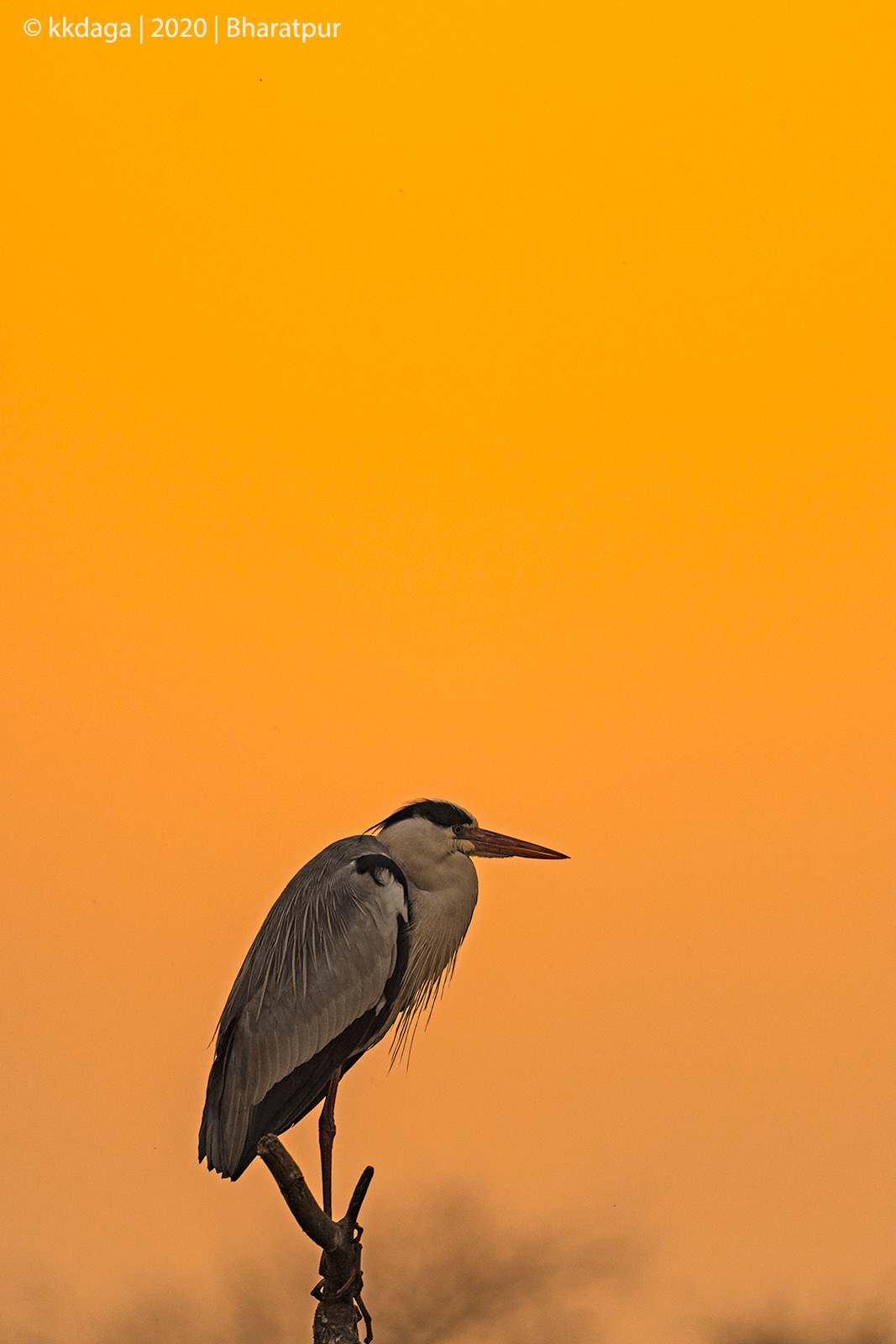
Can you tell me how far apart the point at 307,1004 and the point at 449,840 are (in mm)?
474

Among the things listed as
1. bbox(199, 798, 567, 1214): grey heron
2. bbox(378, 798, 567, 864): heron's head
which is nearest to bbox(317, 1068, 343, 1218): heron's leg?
bbox(199, 798, 567, 1214): grey heron

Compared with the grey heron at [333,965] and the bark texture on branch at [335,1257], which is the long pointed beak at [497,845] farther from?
the bark texture on branch at [335,1257]

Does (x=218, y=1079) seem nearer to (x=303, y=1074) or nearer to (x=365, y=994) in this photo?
(x=303, y=1074)

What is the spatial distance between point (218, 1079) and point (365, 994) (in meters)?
0.37

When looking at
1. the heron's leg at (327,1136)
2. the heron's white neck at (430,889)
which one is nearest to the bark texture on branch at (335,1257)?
the heron's leg at (327,1136)

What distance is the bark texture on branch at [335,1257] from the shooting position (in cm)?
184

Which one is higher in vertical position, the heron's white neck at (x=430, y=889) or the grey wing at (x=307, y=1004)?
the heron's white neck at (x=430, y=889)

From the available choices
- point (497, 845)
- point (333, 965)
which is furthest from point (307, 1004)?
point (497, 845)

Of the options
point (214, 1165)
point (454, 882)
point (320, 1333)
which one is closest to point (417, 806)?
point (454, 882)

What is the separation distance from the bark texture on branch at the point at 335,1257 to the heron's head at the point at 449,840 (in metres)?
0.81

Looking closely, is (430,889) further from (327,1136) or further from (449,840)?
(327,1136)

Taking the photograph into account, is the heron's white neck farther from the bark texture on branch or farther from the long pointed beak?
the bark texture on branch

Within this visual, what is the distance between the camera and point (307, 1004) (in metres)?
2.50

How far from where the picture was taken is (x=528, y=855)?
2.65 meters
